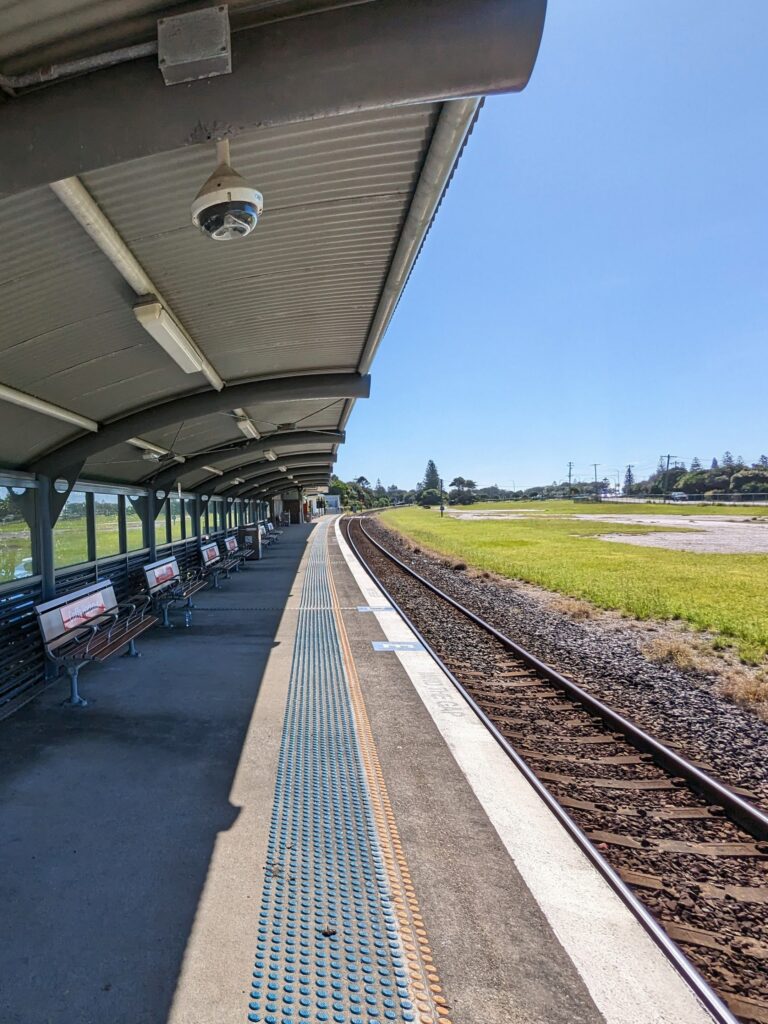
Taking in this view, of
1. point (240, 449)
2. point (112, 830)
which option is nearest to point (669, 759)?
point (112, 830)

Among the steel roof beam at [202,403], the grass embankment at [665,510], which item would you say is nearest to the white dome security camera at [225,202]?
the steel roof beam at [202,403]

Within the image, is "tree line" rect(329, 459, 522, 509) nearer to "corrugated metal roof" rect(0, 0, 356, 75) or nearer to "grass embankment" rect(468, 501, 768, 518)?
"grass embankment" rect(468, 501, 768, 518)

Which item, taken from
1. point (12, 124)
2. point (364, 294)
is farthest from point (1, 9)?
point (364, 294)

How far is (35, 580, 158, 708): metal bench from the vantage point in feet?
17.4

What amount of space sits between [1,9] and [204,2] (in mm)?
684

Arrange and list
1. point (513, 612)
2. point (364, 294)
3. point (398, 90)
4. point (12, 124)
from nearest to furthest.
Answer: point (398, 90), point (12, 124), point (364, 294), point (513, 612)

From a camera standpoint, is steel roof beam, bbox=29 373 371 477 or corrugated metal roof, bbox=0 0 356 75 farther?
steel roof beam, bbox=29 373 371 477

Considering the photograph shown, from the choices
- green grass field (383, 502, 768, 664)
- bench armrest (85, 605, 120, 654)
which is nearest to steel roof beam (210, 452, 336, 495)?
green grass field (383, 502, 768, 664)

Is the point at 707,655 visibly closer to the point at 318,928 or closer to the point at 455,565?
the point at 318,928

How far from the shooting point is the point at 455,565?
1814 cm

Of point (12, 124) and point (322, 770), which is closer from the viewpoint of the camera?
point (12, 124)

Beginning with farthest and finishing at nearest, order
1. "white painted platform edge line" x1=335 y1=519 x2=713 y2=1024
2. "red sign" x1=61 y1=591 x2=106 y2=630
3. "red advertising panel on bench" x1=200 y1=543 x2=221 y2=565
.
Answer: "red advertising panel on bench" x1=200 y1=543 x2=221 y2=565
"red sign" x1=61 y1=591 x2=106 y2=630
"white painted platform edge line" x1=335 y1=519 x2=713 y2=1024

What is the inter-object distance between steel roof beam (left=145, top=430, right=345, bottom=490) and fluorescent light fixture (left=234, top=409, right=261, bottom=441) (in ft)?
3.33

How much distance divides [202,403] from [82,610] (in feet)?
10.1
